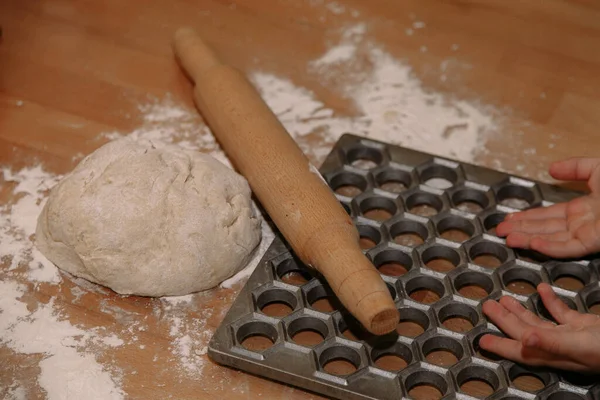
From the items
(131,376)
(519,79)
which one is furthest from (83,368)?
(519,79)

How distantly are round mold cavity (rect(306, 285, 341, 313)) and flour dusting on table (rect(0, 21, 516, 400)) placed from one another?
142 mm

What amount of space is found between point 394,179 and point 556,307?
457 millimetres

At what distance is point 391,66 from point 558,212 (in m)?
0.62

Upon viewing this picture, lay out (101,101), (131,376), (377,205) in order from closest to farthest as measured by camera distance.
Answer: (131,376), (377,205), (101,101)

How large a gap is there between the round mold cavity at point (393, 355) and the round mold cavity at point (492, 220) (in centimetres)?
36

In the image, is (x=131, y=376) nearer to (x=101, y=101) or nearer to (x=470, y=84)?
(x=101, y=101)

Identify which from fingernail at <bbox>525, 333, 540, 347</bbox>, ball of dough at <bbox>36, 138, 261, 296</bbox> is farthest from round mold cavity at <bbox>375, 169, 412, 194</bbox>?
fingernail at <bbox>525, 333, 540, 347</bbox>

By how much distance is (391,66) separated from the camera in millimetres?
2078

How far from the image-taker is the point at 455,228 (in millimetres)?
1689

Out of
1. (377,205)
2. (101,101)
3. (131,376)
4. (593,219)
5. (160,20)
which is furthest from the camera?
(160,20)

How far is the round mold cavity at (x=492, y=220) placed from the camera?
66.3 inches

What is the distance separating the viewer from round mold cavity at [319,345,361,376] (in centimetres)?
144

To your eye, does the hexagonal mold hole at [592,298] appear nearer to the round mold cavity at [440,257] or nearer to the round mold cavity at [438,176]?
the round mold cavity at [440,257]

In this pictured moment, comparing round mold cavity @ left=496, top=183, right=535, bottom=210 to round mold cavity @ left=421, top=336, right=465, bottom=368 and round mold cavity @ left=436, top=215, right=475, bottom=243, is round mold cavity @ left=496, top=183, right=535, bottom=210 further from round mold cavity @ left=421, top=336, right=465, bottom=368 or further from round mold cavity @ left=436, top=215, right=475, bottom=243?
round mold cavity @ left=421, top=336, right=465, bottom=368
